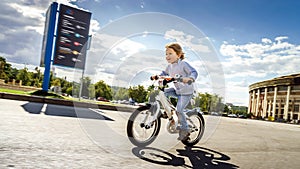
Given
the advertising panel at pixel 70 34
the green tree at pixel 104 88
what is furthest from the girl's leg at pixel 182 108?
the advertising panel at pixel 70 34

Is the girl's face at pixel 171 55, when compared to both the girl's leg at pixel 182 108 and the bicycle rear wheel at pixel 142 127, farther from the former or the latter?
the bicycle rear wheel at pixel 142 127

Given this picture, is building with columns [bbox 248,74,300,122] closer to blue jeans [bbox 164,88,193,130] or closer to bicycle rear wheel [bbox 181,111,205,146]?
bicycle rear wheel [bbox 181,111,205,146]

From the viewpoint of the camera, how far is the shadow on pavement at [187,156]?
11.5 feet

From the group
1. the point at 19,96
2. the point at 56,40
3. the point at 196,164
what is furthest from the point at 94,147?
the point at 56,40

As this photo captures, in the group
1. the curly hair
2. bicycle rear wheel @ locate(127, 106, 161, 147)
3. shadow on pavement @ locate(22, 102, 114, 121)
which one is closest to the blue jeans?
bicycle rear wheel @ locate(127, 106, 161, 147)

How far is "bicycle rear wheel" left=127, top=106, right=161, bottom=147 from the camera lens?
4289 mm

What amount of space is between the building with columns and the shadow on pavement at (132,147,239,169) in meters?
72.1

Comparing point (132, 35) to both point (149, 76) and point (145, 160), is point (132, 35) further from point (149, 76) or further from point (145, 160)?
point (145, 160)

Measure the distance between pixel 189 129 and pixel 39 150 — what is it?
2573 millimetres

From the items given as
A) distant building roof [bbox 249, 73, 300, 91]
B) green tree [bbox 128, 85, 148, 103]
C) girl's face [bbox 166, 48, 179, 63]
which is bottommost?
green tree [bbox 128, 85, 148, 103]

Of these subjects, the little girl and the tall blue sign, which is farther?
the tall blue sign

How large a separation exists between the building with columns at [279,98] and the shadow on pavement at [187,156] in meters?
72.1

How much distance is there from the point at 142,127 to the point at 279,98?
284 ft

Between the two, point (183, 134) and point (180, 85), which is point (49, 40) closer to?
point (180, 85)
